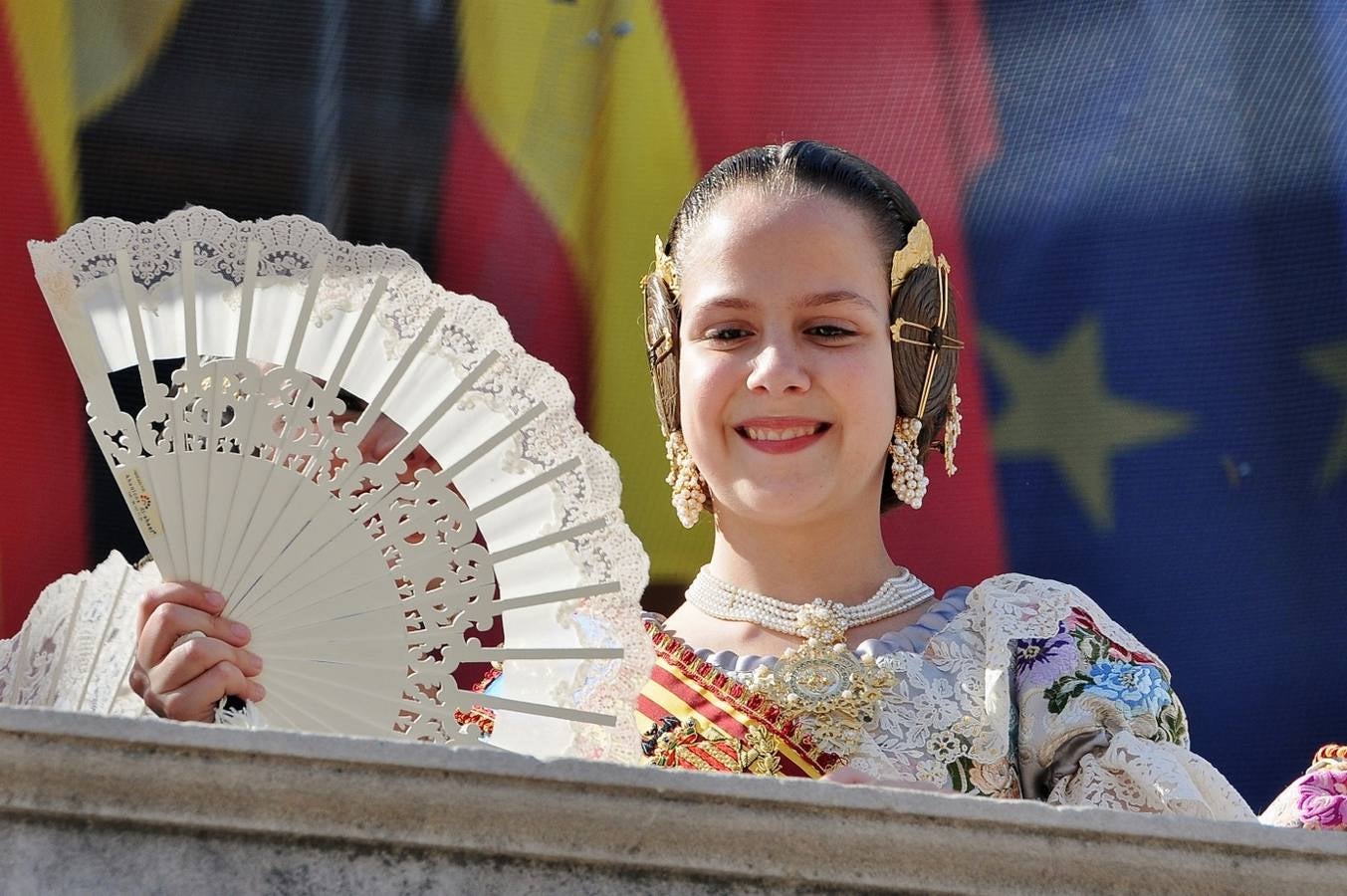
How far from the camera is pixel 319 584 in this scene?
82.8 inches

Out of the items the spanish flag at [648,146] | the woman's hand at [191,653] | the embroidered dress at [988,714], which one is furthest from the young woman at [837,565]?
the spanish flag at [648,146]

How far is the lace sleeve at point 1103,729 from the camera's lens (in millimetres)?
2252

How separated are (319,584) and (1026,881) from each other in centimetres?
82

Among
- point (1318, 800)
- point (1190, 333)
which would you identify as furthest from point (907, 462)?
point (1190, 333)

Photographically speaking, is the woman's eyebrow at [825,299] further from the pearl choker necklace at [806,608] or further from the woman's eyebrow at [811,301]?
the pearl choker necklace at [806,608]

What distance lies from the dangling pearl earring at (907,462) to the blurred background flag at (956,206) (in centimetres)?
74

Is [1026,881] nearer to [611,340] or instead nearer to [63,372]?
[611,340]

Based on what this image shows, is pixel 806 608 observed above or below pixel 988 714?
above

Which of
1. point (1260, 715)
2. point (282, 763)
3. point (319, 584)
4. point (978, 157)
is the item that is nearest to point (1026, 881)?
point (282, 763)

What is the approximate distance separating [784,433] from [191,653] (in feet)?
2.68

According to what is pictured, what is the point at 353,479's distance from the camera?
2.12 m

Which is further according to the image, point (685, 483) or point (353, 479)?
point (685, 483)

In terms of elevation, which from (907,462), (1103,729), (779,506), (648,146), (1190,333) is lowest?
(1103,729)

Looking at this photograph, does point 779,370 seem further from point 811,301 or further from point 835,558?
point 835,558
